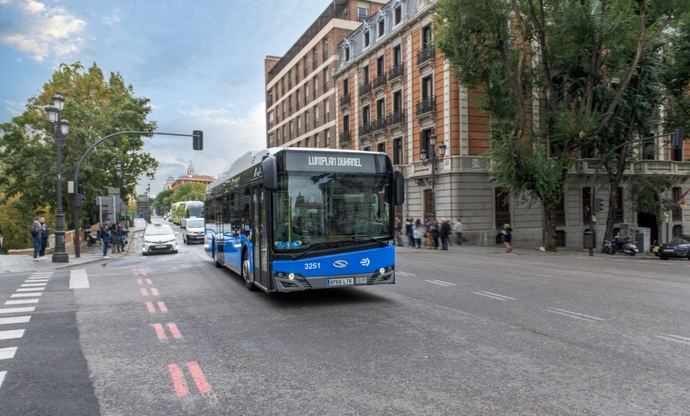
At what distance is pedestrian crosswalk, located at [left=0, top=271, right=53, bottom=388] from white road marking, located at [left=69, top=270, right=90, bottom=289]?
615mm

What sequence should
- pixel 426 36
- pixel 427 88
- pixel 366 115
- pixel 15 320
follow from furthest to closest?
pixel 366 115 < pixel 427 88 < pixel 426 36 < pixel 15 320

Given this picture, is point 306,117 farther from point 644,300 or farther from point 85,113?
point 644,300

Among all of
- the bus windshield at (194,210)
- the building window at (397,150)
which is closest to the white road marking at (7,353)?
the building window at (397,150)

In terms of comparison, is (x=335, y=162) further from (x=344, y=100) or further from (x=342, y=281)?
(x=344, y=100)

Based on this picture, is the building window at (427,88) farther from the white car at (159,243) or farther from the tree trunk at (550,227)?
the white car at (159,243)

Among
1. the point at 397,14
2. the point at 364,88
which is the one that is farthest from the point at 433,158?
the point at 364,88

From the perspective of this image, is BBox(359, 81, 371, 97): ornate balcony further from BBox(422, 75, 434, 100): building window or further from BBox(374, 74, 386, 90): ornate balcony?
BBox(422, 75, 434, 100): building window

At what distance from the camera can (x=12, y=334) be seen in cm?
746

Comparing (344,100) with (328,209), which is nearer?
(328,209)

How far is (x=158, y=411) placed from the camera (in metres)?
4.41

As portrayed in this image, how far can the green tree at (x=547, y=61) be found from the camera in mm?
23234

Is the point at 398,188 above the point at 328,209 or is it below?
above

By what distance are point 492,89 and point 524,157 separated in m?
4.34

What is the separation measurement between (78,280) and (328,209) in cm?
910
